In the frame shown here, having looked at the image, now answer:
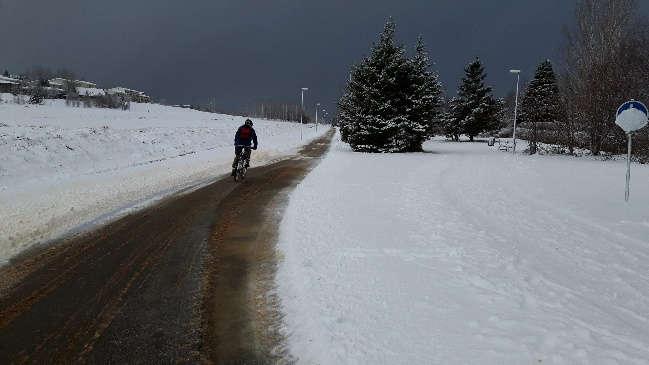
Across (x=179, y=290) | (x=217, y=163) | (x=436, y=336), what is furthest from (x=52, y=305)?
(x=217, y=163)

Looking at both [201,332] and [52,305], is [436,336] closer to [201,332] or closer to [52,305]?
[201,332]

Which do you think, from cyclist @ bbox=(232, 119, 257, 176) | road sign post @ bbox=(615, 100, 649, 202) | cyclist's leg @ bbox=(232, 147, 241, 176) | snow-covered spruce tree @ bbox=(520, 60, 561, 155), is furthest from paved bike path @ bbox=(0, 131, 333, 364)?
snow-covered spruce tree @ bbox=(520, 60, 561, 155)

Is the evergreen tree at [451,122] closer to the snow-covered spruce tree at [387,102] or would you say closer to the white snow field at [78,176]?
the snow-covered spruce tree at [387,102]

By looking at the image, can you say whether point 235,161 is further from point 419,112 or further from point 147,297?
point 419,112

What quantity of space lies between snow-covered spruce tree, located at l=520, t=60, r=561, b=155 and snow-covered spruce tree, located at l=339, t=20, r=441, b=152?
26.9 ft

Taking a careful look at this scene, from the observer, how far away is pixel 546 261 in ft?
20.2

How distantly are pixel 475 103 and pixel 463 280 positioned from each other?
4821 cm

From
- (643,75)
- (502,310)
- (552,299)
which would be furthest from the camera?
(643,75)

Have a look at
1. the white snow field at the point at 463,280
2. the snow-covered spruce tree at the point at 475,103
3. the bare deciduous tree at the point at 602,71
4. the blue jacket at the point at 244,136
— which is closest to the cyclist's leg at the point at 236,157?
the blue jacket at the point at 244,136

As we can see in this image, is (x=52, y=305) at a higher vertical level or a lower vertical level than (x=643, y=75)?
lower

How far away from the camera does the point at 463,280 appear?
16.9 ft

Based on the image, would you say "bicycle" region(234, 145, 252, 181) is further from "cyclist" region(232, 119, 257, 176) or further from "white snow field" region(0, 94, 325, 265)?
"white snow field" region(0, 94, 325, 265)

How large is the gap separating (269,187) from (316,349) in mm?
9554

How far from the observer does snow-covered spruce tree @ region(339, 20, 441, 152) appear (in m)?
29.0
